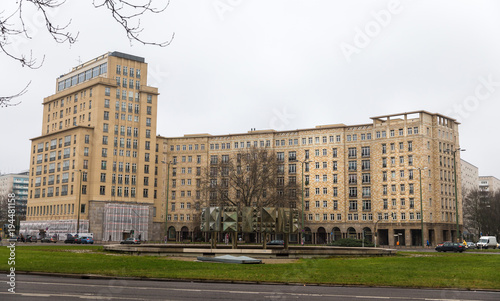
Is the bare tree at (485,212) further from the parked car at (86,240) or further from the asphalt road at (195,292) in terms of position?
the asphalt road at (195,292)

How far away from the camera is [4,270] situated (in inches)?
842

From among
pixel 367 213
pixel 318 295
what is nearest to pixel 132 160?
pixel 367 213

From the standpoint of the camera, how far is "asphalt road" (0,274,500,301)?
1372cm

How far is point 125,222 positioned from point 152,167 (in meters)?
12.8

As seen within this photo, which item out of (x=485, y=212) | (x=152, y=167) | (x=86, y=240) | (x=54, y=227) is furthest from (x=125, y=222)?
(x=485, y=212)

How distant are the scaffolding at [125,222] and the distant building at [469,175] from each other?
111904 mm

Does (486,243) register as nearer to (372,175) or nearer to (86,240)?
(372,175)

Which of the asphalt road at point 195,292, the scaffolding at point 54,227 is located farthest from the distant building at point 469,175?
the asphalt road at point 195,292

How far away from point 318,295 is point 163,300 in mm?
4554

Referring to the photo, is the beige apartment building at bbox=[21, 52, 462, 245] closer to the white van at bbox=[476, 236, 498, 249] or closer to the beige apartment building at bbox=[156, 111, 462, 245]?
the beige apartment building at bbox=[156, 111, 462, 245]

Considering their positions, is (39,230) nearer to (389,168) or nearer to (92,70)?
(92,70)

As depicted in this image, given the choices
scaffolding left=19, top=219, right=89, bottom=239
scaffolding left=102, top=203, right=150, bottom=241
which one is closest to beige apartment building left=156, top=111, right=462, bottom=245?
scaffolding left=102, top=203, right=150, bottom=241

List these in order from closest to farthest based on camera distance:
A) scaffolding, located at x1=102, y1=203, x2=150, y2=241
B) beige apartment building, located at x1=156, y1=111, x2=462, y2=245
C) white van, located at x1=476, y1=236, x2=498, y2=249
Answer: white van, located at x1=476, y1=236, x2=498, y2=249 → beige apartment building, located at x1=156, y1=111, x2=462, y2=245 → scaffolding, located at x1=102, y1=203, x2=150, y2=241

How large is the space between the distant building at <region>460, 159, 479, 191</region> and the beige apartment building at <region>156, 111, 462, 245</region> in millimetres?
72757
